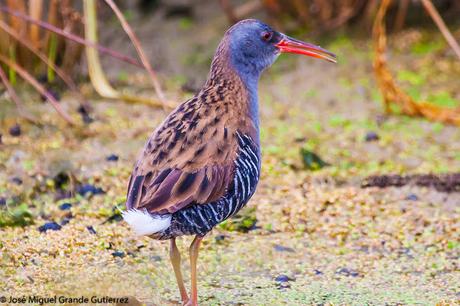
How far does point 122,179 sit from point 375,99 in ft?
7.88

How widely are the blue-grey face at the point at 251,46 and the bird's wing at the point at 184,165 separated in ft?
1.37

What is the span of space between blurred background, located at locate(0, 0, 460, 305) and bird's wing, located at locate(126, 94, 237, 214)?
48 centimetres

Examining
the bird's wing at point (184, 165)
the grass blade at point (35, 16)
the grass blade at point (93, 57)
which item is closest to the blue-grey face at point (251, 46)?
the bird's wing at point (184, 165)

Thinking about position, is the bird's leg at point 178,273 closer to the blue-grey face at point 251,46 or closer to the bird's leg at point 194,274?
the bird's leg at point 194,274

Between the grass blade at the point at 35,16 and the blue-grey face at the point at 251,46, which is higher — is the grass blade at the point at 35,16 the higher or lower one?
the higher one

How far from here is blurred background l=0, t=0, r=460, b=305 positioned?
4582 millimetres

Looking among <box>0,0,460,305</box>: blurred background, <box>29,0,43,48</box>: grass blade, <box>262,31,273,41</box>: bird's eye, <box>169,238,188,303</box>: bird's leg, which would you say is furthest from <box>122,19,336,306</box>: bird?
<box>29,0,43,48</box>: grass blade

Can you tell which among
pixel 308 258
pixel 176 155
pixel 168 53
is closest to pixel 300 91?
pixel 168 53

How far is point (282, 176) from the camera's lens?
5.95m

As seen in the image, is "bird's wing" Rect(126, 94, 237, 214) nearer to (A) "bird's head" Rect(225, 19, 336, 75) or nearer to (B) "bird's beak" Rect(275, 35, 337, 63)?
(A) "bird's head" Rect(225, 19, 336, 75)

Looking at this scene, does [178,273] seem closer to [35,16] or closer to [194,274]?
[194,274]

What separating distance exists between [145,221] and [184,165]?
337mm

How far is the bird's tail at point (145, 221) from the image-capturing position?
3.89m

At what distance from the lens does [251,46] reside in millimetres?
4680
